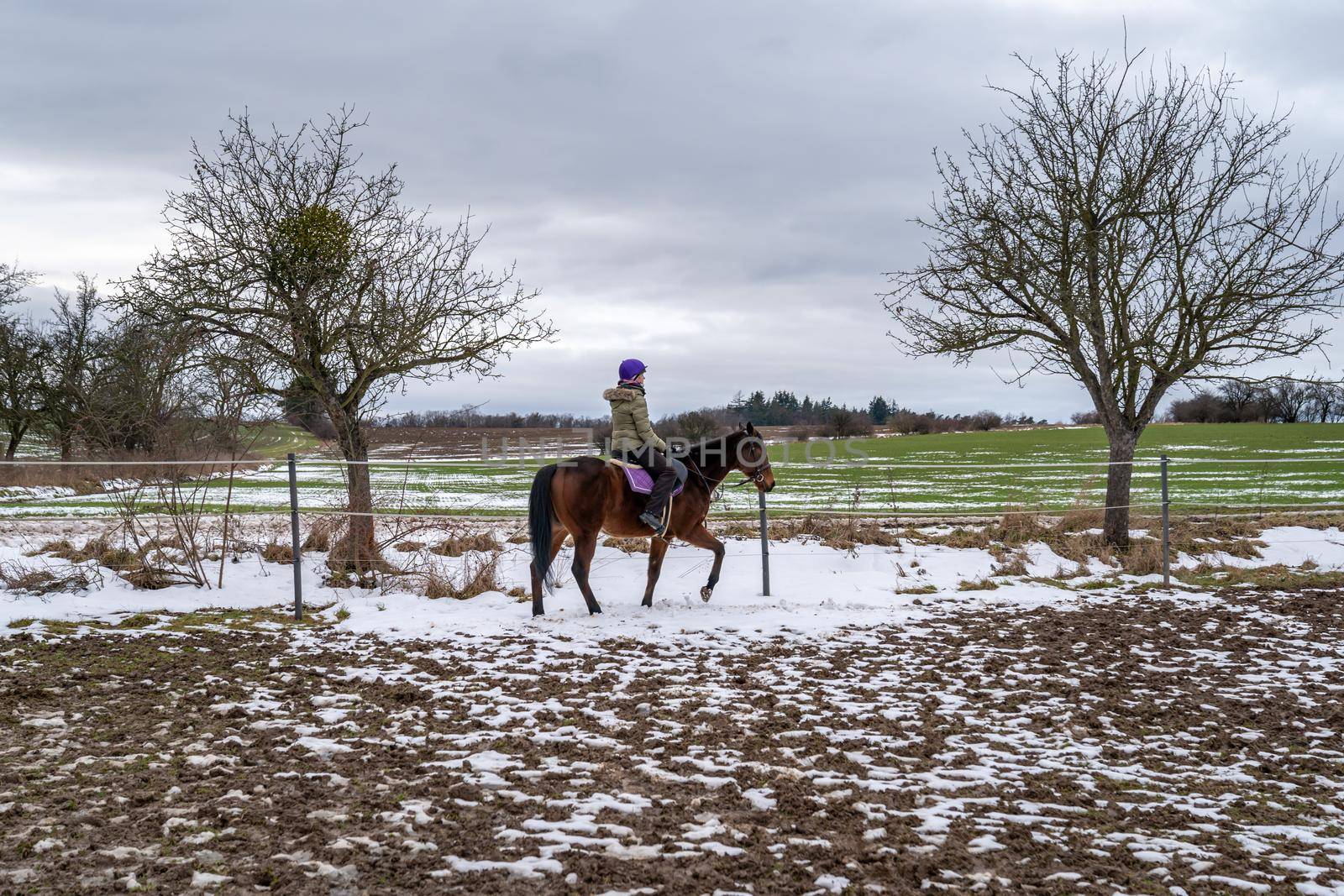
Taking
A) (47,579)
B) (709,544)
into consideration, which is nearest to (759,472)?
(709,544)

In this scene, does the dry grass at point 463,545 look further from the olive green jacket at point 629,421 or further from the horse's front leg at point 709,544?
the olive green jacket at point 629,421

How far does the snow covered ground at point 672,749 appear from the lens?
3.37 m

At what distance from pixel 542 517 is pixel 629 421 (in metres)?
1.27

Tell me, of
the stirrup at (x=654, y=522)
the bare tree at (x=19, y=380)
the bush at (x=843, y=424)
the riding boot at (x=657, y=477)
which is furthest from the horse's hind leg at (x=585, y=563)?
the bare tree at (x=19, y=380)

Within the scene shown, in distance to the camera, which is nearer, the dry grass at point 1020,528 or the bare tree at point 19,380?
the dry grass at point 1020,528

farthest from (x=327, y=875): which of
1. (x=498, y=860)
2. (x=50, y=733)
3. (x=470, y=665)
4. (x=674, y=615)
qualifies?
(x=674, y=615)

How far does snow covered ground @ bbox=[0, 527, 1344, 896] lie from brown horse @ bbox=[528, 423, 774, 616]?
0.61 m

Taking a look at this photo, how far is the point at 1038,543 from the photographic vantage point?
12984 millimetres

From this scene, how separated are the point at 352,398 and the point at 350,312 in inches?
47.7

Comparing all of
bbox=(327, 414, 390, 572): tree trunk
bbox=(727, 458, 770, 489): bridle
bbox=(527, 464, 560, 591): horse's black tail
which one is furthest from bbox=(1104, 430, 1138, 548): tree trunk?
bbox=(327, 414, 390, 572): tree trunk

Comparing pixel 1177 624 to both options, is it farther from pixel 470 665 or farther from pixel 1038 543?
pixel 470 665

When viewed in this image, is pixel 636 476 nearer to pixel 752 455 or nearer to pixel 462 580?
pixel 752 455

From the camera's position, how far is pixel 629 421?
872cm

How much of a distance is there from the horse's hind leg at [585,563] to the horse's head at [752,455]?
183cm
